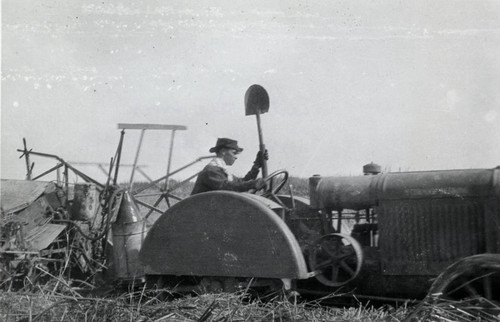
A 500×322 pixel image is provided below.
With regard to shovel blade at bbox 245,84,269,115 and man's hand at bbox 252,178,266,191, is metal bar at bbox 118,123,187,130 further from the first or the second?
man's hand at bbox 252,178,266,191

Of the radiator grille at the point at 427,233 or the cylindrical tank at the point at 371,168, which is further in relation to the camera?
the cylindrical tank at the point at 371,168

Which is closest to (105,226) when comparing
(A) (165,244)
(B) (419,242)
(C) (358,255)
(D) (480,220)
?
(A) (165,244)

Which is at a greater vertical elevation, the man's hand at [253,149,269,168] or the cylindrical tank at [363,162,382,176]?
the man's hand at [253,149,269,168]

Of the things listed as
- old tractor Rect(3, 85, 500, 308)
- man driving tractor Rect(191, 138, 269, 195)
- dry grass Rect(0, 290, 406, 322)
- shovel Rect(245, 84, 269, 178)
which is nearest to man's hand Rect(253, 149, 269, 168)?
man driving tractor Rect(191, 138, 269, 195)

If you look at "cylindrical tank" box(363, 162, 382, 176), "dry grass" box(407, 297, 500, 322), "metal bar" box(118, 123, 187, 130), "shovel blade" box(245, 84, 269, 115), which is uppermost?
"shovel blade" box(245, 84, 269, 115)

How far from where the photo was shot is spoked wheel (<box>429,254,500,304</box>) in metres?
3.83


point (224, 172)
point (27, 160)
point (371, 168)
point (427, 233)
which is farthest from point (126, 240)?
point (427, 233)

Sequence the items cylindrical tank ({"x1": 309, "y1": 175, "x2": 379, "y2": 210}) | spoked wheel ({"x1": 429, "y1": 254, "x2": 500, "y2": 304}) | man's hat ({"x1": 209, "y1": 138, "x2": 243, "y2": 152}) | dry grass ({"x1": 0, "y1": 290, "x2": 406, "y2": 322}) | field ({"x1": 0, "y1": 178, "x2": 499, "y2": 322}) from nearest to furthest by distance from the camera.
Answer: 1. field ({"x1": 0, "y1": 178, "x2": 499, "y2": 322})
2. spoked wheel ({"x1": 429, "y1": 254, "x2": 500, "y2": 304})
3. dry grass ({"x1": 0, "y1": 290, "x2": 406, "y2": 322})
4. cylindrical tank ({"x1": 309, "y1": 175, "x2": 379, "y2": 210})
5. man's hat ({"x1": 209, "y1": 138, "x2": 243, "y2": 152})

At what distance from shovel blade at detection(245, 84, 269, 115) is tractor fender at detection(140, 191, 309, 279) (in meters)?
Result: 1.23

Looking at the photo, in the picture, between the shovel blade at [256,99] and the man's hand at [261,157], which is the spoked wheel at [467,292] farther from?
the shovel blade at [256,99]

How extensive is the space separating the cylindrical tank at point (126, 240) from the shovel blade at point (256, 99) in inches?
84.9

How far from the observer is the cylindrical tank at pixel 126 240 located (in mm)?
6672

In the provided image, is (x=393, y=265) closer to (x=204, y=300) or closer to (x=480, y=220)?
(x=480, y=220)

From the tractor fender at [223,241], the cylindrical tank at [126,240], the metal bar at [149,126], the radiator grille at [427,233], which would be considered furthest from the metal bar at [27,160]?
the radiator grille at [427,233]
